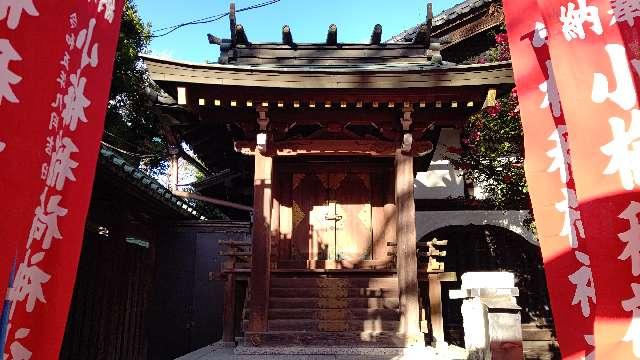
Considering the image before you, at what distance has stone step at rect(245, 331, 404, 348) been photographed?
23.1ft

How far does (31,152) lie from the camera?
2314 millimetres

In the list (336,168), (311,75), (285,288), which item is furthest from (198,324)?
(311,75)

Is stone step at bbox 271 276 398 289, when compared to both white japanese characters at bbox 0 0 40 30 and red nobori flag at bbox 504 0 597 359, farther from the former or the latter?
white japanese characters at bbox 0 0 40 30

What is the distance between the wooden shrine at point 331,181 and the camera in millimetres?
7324

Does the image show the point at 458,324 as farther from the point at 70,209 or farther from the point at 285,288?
the point at 70,209

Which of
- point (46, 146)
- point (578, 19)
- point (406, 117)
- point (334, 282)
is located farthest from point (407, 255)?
point (46, 146)

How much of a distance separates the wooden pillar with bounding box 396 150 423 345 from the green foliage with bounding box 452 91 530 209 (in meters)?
2.77

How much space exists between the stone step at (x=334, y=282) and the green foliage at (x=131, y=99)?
1075cm

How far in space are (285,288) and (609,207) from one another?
249 inches

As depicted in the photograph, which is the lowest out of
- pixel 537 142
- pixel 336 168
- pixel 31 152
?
pixel 31 152

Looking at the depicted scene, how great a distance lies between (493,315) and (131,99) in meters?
17.6

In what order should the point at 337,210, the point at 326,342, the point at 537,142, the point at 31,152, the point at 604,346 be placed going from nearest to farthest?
the point at 31,152, the point at 604,346, the point at 537,142, the point at 326,342, the point at 337,210

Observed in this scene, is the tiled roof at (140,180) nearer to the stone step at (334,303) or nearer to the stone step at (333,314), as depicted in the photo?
the stone step at (334,303)

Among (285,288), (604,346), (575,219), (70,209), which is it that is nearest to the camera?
(604,346)
